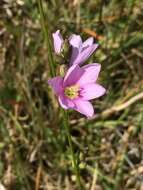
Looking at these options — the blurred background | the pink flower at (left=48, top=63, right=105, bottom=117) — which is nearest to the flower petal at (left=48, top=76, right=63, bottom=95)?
the pink flower at (left=48, top=63, right=105, bottom=117)

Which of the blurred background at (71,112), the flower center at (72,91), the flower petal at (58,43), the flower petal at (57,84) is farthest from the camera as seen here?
the blurred background at (71,112)

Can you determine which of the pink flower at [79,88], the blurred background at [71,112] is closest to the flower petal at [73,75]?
the pink flower at [79,88]

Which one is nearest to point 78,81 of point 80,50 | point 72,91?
point 72,91

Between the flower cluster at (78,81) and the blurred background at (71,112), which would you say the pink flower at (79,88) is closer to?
the flower cluster at (78,81)

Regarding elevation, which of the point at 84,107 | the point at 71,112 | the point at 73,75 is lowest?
the point at 71,112

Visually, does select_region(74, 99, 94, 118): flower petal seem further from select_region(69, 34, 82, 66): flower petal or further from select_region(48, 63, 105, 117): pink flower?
select_region(69, 34, 82, 66): flower petal

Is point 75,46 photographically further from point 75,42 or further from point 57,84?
point 57,84

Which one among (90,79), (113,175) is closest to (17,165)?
(113,175)
